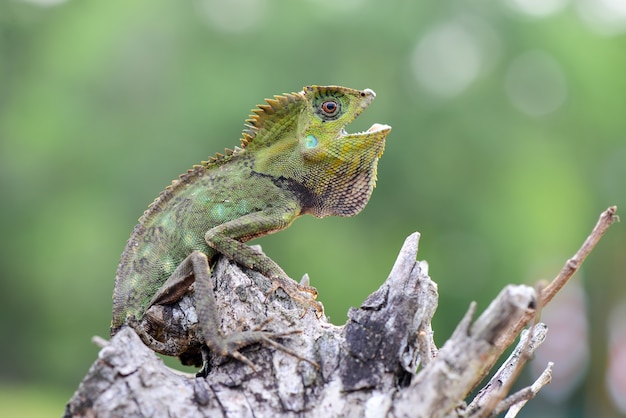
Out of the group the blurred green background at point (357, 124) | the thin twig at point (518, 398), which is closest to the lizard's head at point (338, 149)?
the thin twig at point (518, 398)

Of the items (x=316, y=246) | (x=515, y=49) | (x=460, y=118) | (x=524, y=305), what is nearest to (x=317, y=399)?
(x=524, y=305)

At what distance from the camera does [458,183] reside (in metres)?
19.3

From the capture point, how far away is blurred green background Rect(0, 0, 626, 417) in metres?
17.7

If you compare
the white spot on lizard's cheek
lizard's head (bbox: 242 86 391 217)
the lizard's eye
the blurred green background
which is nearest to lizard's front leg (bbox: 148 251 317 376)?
lizard's head (bbox: 242 86 391 217)

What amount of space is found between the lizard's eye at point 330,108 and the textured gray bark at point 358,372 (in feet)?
4.88

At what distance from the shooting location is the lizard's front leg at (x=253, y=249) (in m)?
4.48

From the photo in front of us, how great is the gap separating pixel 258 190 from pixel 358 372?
196 centimetres

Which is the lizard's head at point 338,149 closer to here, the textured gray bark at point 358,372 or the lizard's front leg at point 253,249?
the lizard's front leg at point 253,249

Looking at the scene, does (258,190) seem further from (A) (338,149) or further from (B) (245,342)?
(B) (245,342)

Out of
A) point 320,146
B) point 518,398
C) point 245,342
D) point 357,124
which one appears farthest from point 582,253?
point 357,124

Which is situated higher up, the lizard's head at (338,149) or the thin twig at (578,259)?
the lizard's head at (338,149)

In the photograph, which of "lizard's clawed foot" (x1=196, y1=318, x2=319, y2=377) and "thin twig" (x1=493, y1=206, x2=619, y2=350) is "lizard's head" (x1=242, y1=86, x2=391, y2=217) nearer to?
"lizard's clawed foot" (x1=196, y1=318, x2=319, y2=377)

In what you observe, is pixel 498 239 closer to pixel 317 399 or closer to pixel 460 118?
pixel 460 118

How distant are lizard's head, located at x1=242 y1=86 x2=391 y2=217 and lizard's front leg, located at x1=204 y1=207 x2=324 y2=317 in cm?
27
